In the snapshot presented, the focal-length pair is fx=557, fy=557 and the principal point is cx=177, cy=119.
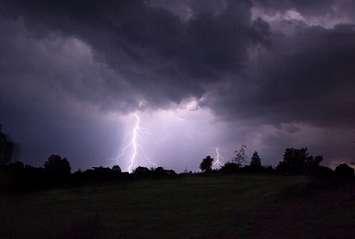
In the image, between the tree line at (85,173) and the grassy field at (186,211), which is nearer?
the grassy field at (186,211)

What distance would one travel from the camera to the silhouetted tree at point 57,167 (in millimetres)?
53475

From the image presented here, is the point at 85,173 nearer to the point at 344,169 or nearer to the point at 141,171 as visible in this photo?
the point at 141,171

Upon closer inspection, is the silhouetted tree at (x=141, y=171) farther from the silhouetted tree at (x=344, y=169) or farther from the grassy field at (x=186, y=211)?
the silhouetted tree at (x=344, y=169)

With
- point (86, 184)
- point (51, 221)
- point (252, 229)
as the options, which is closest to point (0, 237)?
point (51, 221)

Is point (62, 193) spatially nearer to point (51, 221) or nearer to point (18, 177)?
point (18, 177)

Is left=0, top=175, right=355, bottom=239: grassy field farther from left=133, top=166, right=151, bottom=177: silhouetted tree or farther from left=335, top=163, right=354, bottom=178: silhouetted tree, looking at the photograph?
left=335, top=163, right=354, bottom=178: silhouetted tree

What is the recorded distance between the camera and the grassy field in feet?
86.1

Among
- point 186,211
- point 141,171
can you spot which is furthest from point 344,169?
point 186,211

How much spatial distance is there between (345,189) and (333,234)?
33.4ft

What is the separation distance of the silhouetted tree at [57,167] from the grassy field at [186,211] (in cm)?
701

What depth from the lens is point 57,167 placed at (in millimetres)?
58781

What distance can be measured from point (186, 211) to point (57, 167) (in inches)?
1120

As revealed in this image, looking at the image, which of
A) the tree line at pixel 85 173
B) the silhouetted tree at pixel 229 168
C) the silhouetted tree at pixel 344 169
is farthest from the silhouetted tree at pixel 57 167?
the silhouetted tree at pixel 344 169

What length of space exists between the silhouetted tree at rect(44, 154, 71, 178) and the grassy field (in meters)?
7.01
